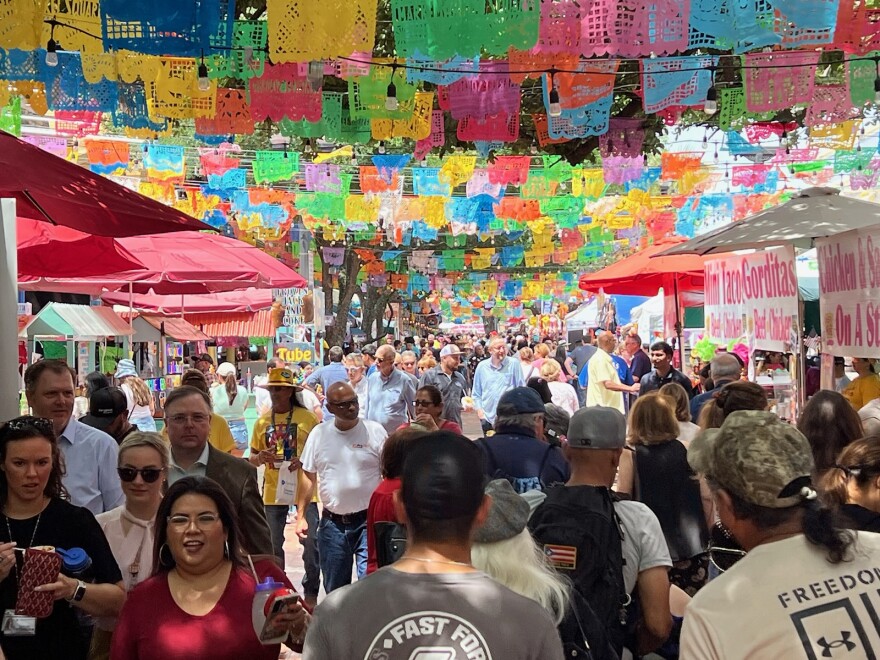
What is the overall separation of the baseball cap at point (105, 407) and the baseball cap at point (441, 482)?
4.88 m

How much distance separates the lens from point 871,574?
265cm

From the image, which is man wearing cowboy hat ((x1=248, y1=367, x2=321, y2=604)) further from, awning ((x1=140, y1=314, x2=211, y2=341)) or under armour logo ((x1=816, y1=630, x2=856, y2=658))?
awning ((x1=140, y1=314, x2=211, y2=341))

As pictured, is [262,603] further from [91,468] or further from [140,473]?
[91,468]

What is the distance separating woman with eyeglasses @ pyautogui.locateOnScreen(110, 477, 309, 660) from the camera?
3482mm

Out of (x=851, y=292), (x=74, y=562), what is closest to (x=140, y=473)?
(x=74, y=562)

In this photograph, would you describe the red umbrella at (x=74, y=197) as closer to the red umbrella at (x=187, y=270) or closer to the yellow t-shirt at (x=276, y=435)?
the yellow t-shirt at (x=276, y=435)

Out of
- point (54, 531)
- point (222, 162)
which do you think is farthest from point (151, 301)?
point (54, 531)

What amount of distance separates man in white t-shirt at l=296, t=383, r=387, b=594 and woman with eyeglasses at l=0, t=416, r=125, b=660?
10.5 feet

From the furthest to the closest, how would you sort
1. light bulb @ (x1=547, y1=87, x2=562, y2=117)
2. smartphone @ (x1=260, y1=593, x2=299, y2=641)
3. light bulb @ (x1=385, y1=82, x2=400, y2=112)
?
light bulb @ (x1=385, y1=82, x2=400, y2=112)
light bulb @ (x1=547, y1=87, x2=562, y2=117)
smartphone @ (x1=260, y1=593, x2=299, y2=641)

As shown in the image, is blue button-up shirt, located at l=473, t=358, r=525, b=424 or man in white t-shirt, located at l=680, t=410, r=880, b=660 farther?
blue button-up shirt, located at l=473, t=358, r=525, b=424

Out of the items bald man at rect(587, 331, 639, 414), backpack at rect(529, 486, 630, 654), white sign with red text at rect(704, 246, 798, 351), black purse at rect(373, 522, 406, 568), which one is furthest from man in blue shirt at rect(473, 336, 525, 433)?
backpack at rect(529, 486, 630, 654)

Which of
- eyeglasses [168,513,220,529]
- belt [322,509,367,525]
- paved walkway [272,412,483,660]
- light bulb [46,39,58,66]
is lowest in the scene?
paved walkway [272,412,483,660]

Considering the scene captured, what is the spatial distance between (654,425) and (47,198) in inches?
138

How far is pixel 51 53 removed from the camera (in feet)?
26.7
